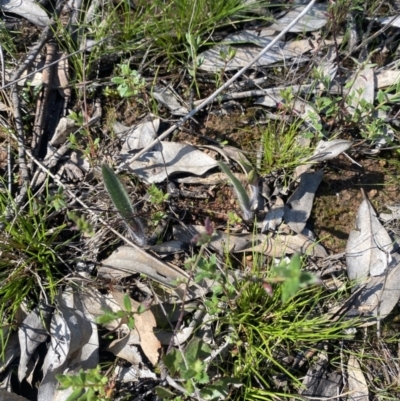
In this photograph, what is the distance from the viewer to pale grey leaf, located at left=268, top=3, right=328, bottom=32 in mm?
2090

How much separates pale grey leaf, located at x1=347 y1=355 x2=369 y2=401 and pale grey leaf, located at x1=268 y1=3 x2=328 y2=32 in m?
1.31

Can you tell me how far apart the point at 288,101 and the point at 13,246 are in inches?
42.7

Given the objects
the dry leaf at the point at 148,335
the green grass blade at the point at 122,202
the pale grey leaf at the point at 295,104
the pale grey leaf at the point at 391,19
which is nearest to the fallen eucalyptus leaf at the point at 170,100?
the pale grey leaf at the point at 295,104

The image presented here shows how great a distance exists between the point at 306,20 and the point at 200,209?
3.04ft

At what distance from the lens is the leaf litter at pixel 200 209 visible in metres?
1.71

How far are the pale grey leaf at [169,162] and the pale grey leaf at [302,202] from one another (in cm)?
32

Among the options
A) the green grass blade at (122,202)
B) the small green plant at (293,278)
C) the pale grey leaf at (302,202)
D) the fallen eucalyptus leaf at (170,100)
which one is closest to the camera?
the small green plant at (293,278)

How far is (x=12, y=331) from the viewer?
1743 mm

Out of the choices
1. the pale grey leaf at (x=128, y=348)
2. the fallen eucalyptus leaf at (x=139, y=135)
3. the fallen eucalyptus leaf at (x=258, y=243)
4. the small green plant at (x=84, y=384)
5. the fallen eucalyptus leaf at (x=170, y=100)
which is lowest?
the pale grey leaf at (x=128, y=348)

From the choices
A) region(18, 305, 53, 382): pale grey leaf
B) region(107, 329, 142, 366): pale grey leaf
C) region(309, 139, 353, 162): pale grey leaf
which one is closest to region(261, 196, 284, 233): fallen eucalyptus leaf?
region(309, 139, 353, 162): pale grey leaf

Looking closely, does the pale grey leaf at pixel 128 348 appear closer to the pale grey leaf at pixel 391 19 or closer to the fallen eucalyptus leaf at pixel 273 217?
the fallen eucalyptus leaf at pixel 273 217

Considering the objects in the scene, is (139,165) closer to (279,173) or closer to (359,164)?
(279,173)

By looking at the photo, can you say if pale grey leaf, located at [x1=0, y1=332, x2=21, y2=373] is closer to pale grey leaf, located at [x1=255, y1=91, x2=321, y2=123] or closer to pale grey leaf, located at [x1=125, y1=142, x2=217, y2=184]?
pale grey leaf, located at [x1=125, y1=142, x2=217, y2=184]

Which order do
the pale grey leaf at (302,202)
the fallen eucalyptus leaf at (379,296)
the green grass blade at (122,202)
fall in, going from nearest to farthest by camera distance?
the green grass blade at (122,202) < the fallen eucalyptus leaf at (379,296) < the pale grey leaf at (302,202)
